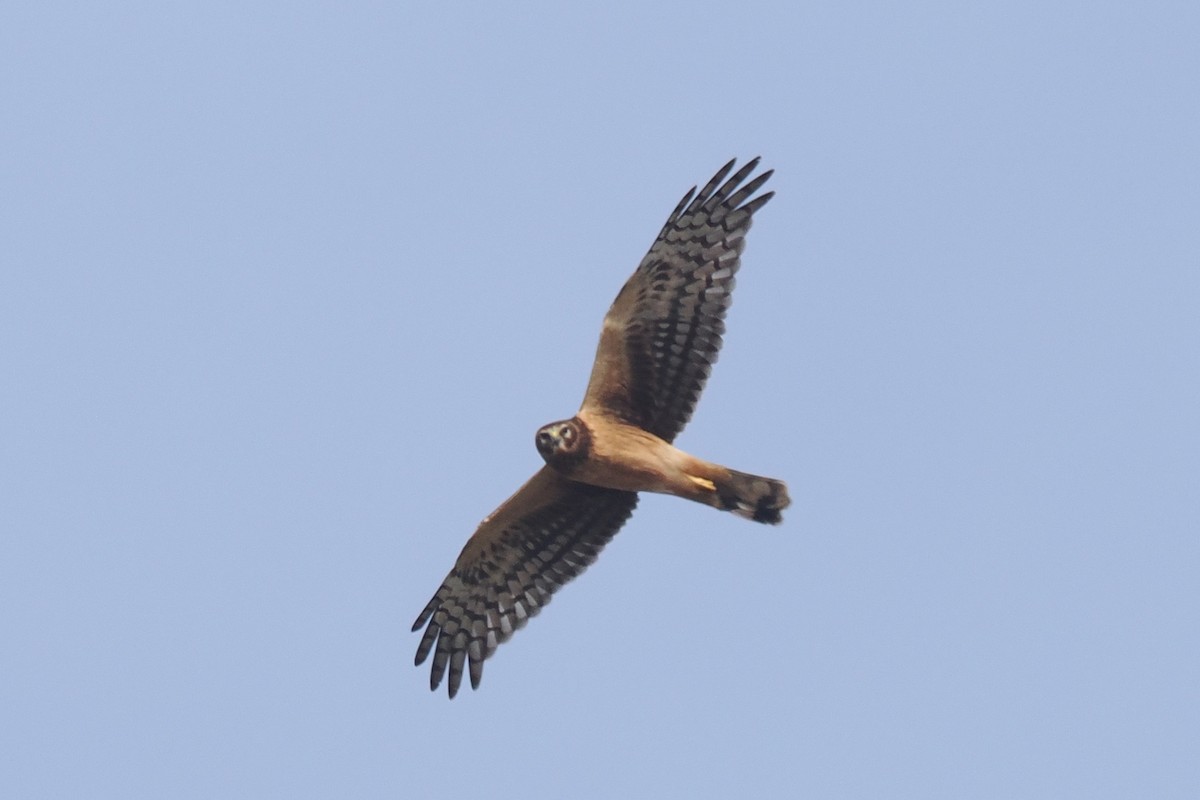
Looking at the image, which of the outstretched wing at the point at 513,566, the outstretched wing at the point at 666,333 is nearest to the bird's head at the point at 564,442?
the outstretched wing at the point at 666,333

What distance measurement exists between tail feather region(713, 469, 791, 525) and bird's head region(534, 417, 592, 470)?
1133 millimetres

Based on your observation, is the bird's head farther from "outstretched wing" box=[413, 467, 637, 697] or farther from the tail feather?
the tail feather

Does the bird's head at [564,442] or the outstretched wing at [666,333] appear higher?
the outstretched wing at [666,333]

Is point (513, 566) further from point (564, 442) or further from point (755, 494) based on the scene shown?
point (755, 494)

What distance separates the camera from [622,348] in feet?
49.1

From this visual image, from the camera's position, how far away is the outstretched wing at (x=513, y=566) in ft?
51.1

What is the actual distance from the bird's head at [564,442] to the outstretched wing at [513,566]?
71 cm

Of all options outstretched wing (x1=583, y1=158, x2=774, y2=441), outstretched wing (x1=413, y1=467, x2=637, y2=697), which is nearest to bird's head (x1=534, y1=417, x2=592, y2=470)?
outstretched wing (x1=583, y1=158, x2=774, y2=441)

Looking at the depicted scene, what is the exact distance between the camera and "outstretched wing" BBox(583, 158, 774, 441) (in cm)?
1498

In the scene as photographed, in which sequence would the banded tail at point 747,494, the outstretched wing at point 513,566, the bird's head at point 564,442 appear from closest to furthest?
the bird's head at point 564,442 < the banded tail at point 747,494 < the outstretched wing at point 513,566

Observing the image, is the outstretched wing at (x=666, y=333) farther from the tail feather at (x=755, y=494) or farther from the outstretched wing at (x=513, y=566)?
the outstretched wing at (x=513, y=566)

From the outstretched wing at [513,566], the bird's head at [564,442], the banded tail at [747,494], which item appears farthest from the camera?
the outstretched wing at [513,566]

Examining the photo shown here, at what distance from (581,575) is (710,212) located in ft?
10.7

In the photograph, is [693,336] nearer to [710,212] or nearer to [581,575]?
[710,212]
